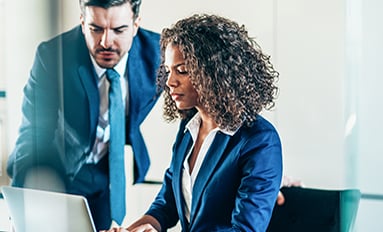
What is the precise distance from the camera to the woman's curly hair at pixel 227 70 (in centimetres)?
128

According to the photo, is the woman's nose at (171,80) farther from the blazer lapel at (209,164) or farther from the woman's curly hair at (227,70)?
the blazer lapel at (209,164)

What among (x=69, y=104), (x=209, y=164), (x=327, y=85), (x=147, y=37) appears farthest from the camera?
(x=69, y=104)

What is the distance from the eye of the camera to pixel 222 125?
4.32 ft

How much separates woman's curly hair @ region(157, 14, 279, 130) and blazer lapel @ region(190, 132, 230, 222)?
32 millimetres

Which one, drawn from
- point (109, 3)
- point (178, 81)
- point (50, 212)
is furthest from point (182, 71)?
point (50, 212)

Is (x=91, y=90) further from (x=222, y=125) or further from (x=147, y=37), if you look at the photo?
(x=222, y=125)

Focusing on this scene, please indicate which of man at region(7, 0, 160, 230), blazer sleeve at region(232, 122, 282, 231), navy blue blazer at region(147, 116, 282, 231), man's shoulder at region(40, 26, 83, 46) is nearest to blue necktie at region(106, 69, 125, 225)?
man at region(7, 0, 160, 230)

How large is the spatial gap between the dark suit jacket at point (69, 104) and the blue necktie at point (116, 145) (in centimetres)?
→ 3

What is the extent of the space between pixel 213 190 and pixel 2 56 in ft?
2.39

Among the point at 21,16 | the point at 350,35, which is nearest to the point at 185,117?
the point at 350,35

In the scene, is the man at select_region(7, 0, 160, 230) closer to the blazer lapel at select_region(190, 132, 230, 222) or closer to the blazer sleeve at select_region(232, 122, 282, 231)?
the blazer lapel at select_region(190, 132, 230, 222)

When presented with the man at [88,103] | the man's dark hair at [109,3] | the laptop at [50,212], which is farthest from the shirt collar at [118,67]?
the laptop at [50,212]

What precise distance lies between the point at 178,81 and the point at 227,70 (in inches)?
5.4

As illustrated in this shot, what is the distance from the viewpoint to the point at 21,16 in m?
1.59
